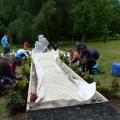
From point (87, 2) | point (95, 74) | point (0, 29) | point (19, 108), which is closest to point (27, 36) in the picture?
point (0, 29)

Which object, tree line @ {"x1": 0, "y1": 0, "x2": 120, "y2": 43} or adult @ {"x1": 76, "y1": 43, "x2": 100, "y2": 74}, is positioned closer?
adult @ {"x1": 76, "y1": 43, "x2": 100, "y2": 74}

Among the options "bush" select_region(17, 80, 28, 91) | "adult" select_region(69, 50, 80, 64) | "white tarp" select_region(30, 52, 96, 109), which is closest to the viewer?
"white tarp" select_region(30, 52, 96, 109)

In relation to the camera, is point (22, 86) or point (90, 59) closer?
point (22, 86)

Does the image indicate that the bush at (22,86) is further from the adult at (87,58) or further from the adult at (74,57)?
the adult at (74,57)

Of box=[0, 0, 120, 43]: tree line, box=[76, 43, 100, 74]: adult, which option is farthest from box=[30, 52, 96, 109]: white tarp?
box=[0, 0, 120, 43]: tree line

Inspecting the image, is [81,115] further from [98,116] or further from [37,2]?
[37,2]

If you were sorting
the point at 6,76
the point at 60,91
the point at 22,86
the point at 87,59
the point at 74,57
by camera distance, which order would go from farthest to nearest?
1. the point at 74,57
2. the point at 87,59
3. the point at 6,76
4. the point at 22,86
5. the point at 60,91

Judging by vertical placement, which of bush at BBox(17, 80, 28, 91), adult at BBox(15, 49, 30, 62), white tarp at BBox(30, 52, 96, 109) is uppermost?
white tarp at BBox(30, 52, 96, 109)

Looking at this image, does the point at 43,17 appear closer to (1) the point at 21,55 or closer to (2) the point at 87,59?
(1) the point at 21,55

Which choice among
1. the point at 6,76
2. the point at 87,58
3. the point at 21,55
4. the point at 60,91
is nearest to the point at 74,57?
the point at 87,58

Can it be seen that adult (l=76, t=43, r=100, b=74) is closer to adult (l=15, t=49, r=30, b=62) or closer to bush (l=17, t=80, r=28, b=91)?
bush (l=17, t=80, r=28, b=91)

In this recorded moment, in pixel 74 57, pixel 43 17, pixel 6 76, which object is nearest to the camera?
pixel 6 76

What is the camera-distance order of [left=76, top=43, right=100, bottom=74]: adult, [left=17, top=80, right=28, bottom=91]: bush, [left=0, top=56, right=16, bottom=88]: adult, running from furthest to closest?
[left=76, top=43, right=100, bottom=74]: adult, [left=0, top=56, right=16, bottom=88]: adult, [left=17, top=80, right=28, bottom=91]: bush

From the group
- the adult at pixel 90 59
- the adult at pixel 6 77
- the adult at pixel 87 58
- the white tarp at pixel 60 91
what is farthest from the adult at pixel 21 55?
the adult at pixel 6 77
